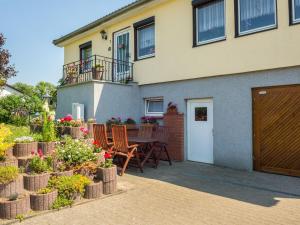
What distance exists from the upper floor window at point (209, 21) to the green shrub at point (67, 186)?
19.4 feet

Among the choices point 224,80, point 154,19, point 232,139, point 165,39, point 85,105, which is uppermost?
point 154,19

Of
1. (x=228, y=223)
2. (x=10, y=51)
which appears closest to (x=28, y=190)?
(x=228, y=223)

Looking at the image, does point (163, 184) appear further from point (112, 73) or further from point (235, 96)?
point (112, 73)

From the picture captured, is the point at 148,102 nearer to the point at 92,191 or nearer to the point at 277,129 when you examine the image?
the point at 277,129

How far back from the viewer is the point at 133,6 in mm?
10555

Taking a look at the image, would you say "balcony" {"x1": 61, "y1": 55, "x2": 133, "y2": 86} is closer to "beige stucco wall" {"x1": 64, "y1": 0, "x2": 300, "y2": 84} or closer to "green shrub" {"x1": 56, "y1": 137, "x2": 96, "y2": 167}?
"beige stucco wall" {"x1": 64, "y1": 0, "x2": 300, "y2": 84}

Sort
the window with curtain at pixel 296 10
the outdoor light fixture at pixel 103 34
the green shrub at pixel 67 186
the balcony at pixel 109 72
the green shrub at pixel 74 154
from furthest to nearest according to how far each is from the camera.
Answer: the outdoor light fixture at pixel 103 34, the balcony at pixel 109 72, the window with curtain at pixel 296 10, the green shrub at pixel 74 154, the green shrub at pixel 67 186

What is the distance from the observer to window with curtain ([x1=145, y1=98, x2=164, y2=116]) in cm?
1047

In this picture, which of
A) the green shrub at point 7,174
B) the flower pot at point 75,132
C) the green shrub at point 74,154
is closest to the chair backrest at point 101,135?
the flower pot at point 75,132

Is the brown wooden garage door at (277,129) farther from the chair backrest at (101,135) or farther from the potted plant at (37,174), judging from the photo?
the potted plant at (37,174)

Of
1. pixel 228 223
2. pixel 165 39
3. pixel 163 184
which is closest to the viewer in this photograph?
pixel 228 223

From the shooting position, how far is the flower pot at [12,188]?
4.65 m

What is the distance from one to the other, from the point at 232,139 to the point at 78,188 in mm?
4736

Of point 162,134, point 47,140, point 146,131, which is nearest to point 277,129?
point 162,134
